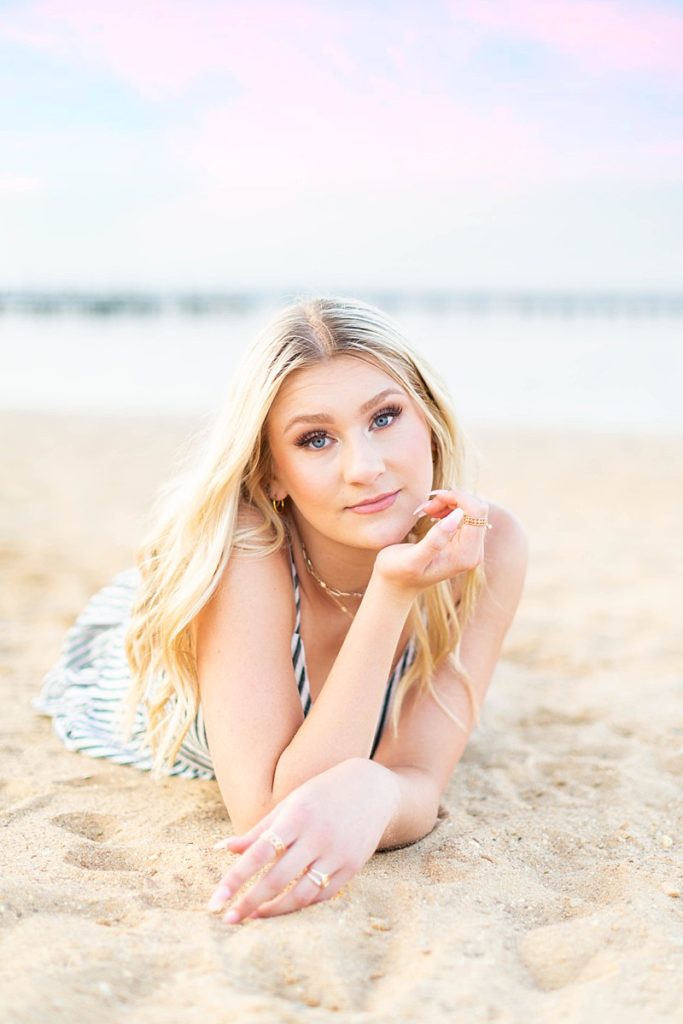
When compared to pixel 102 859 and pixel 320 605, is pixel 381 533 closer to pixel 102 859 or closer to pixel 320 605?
pixel 320 605

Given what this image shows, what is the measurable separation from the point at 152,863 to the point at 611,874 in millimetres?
1230

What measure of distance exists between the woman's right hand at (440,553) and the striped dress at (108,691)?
21.5 inches

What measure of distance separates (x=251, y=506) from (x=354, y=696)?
71 cm

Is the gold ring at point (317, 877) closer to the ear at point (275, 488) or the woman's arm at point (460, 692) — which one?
the woman's arm at point (460, 692)

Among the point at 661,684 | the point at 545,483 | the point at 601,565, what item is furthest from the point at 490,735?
the point at 545,483

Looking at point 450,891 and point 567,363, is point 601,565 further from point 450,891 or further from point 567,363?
point 567,363

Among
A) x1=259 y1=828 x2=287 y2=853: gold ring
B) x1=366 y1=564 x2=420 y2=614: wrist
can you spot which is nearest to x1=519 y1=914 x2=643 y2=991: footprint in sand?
x1=259 y1=828 x2=287 y2=853: gold ring

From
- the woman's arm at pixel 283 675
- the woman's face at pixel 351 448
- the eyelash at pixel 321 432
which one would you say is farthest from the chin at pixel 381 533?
the eyelash at pixel 321 432

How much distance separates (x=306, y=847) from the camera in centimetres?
228

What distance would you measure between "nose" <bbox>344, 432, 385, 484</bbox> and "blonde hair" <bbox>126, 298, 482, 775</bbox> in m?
0.28

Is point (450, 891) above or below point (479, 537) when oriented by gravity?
below

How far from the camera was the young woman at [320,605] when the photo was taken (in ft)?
8.25

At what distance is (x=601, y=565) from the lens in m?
6.56

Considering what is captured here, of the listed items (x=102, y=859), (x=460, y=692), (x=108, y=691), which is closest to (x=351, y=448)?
(x=460, y=692)
